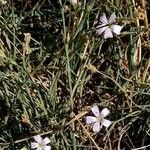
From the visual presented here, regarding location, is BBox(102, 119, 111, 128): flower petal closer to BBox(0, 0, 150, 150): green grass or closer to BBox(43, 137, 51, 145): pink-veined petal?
BBox(0, 0, 150, 150): green grass

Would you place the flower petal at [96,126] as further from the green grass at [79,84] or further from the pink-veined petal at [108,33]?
the pink-veined petal at [108,33]

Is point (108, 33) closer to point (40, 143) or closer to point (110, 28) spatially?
point (110, 28)

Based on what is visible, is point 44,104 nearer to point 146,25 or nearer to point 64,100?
point 64,100

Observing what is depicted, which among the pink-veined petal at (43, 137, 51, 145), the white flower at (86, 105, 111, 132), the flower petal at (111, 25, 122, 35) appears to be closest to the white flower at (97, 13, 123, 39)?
the flower petal at (111, 25, 122, 35)

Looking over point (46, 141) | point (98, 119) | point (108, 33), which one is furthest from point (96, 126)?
point (108, 33)

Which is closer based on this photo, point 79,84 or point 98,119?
point 98,119

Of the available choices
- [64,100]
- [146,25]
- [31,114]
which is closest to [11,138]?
[31,114]
